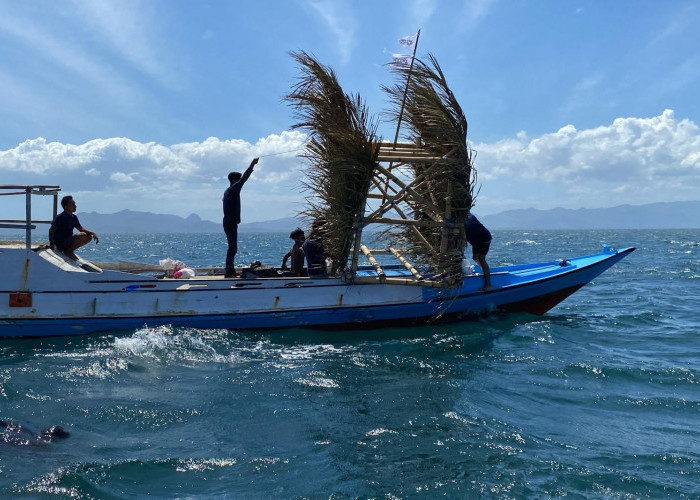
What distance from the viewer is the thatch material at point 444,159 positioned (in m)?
11.1

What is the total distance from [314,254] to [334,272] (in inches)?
24.0

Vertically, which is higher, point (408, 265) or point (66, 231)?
point (66, 231)

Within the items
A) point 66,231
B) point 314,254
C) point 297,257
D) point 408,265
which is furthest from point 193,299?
point 408,265

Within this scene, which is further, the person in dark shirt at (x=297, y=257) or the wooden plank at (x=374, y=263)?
the person in dark shirt at (x=297, y=257)

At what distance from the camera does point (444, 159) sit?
11.1 metres

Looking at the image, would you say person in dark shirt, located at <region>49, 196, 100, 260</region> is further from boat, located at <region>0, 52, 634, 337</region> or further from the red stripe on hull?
the red stripe on hull

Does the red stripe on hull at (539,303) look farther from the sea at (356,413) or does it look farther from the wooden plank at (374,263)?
the wooden plank at (374,263)

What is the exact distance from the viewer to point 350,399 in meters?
8.05

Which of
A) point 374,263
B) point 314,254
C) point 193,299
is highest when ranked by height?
point 314,254

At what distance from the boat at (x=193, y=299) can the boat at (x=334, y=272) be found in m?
0.02

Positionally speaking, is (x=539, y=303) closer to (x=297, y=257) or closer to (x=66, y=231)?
(x=297, y=257)

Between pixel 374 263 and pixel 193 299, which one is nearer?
pixel 193 299

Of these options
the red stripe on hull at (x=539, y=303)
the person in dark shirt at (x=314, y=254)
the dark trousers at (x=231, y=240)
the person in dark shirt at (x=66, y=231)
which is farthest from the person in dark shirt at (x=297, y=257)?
the red stripe on hull at (x=539, y=303)

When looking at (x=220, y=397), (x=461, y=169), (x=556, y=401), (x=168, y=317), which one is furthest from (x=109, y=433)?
(x=461, y=169)
